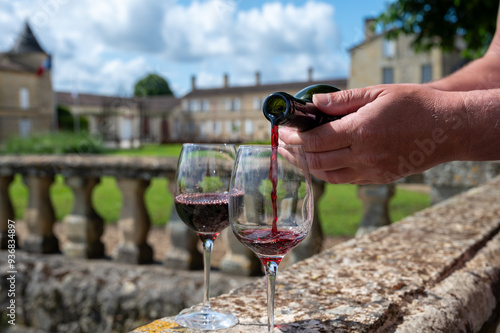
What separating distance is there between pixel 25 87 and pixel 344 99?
37.8 meters

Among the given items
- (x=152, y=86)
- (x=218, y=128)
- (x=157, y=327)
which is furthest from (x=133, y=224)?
(x=152, y=86)

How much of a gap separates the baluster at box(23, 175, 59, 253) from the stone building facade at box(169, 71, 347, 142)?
132 ft

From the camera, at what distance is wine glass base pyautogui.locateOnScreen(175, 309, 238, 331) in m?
1.14

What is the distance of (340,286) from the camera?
1406mm

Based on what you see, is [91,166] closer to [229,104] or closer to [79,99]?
[229,104]

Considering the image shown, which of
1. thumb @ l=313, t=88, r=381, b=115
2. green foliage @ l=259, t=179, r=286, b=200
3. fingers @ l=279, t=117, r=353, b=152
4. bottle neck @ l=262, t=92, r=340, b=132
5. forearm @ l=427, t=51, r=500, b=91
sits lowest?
green foliage @ l=259, t=179, r=286, b=200

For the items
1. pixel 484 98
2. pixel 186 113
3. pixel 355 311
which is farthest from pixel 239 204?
pixel 186 113

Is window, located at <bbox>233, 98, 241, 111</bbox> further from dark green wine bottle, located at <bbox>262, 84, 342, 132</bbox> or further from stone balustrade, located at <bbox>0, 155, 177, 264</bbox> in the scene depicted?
dark green wine bottle, located at <bbox>262, 84, 342, 132</bbox>

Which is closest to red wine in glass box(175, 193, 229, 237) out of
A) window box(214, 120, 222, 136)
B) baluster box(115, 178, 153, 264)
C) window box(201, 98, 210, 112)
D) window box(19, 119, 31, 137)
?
baluster box(115, 178, 153, 264)

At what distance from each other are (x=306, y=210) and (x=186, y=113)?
52.3 metres

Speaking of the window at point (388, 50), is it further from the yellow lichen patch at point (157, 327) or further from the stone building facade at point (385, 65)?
the yellow lichen patch at point (157, 327)

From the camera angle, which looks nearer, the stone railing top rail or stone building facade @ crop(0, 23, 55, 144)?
the stone railing top rail

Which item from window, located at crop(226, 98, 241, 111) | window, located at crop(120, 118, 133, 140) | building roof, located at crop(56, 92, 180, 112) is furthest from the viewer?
building roof, located at crop(56, 92, 180, 112)

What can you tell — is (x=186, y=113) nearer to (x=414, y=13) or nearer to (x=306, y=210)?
(x=414, y=13)
